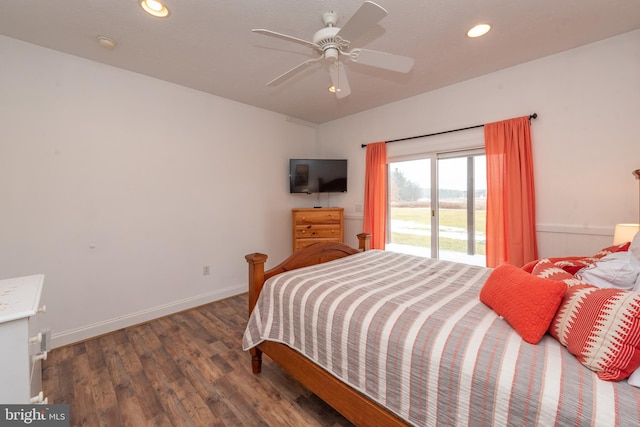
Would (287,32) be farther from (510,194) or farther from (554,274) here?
(510,194)

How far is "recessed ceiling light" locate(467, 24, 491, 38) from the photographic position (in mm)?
2037

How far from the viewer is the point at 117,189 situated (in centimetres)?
264

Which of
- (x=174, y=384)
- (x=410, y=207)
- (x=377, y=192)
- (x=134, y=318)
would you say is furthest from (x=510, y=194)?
(x=134, y=318)

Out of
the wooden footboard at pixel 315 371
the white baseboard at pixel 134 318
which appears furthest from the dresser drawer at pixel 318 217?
the wooden footboard at pixel 315 371

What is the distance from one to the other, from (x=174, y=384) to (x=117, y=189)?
6.37ft

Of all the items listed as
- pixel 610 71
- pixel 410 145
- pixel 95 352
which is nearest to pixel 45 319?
pixel 95 352

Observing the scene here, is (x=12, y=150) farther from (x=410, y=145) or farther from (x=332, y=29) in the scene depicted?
(x=410, y=145)

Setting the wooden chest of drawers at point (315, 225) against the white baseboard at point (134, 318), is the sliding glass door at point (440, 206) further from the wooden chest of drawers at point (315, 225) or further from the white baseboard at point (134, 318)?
the white baseboard at point (134, 318)

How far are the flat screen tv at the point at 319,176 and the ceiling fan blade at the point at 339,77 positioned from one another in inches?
78.6

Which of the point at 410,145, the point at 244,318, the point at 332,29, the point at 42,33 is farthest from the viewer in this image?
the point at 410,145

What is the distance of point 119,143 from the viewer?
8.69ft

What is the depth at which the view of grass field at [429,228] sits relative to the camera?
121 inches

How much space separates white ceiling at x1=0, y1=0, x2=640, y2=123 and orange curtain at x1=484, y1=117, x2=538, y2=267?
2.32 feet

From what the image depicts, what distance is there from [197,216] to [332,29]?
8.32 ft
